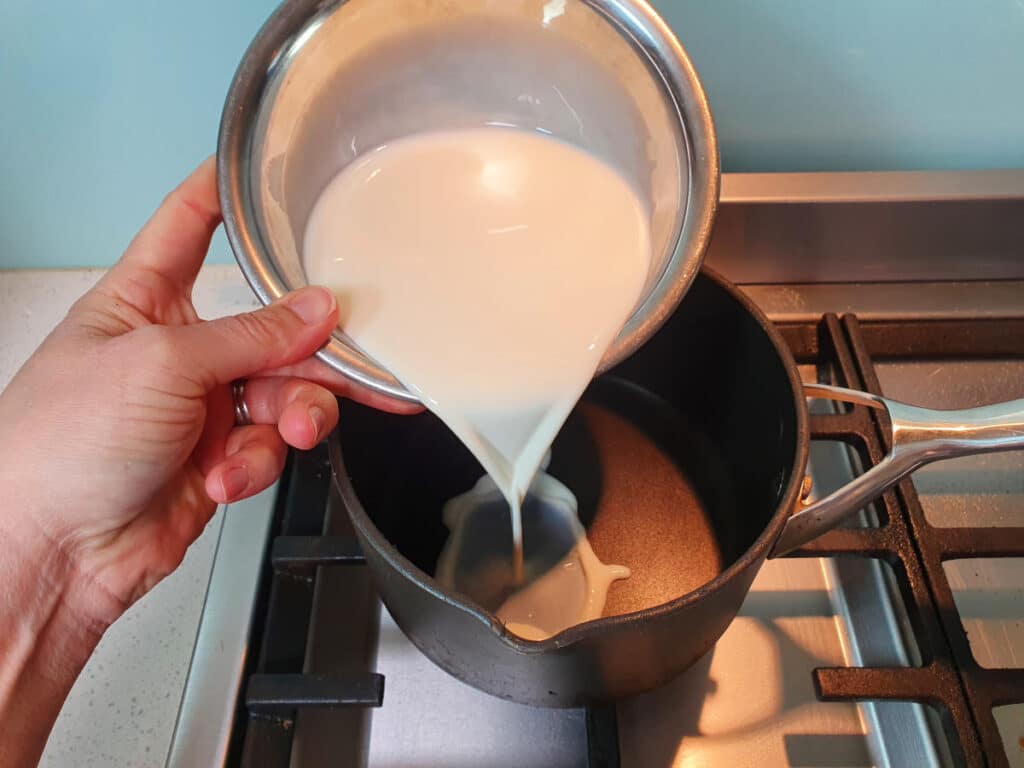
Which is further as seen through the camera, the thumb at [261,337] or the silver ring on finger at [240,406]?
the silver ring on finger at [240,406]

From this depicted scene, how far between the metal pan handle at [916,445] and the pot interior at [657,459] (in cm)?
9

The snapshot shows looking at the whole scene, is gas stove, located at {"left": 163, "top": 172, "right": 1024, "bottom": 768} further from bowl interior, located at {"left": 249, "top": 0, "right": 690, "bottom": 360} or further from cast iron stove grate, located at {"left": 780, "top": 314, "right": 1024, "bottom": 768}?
bowl interior, located at {"left": 249, "top": 0, "right": 690, "bottom": 360}

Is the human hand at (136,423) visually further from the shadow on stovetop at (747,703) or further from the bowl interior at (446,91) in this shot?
the shadow on stovetop at (747,703)

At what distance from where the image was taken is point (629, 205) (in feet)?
1.79

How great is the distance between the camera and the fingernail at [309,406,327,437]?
568mm

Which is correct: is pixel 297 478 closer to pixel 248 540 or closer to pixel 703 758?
pixel 248 540

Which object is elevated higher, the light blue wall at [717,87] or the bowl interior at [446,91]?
the light blue wall at [717,87]

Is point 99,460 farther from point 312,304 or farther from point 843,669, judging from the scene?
point 843,669

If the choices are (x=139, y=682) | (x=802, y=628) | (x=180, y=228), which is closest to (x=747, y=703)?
(x=802, y=628)

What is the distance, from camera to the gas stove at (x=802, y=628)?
0.52 metres

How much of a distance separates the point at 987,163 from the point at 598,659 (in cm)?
60

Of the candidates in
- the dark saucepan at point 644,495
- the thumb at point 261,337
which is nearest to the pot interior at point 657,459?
the dark saucepan at point 644,495

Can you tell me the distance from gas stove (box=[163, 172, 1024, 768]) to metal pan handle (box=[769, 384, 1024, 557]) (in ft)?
0.28

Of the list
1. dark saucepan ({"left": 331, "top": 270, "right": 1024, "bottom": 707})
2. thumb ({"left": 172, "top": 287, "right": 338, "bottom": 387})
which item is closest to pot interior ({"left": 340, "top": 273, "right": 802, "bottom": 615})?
dark saucepan ({"left": 331, "top": 270, "right": 1024, "bottom": 707})
